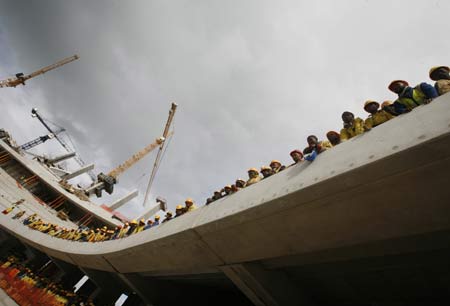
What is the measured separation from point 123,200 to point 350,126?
131ft

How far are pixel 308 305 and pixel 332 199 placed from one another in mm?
4071

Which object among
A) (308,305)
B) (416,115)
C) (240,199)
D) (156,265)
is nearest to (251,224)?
(240,199)

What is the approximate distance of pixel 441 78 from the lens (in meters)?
2.74

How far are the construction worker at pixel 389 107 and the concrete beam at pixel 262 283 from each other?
357 centimetres

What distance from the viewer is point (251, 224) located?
361 centimetres

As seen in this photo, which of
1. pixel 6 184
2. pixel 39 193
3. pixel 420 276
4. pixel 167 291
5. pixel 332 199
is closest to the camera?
pixel 332 199

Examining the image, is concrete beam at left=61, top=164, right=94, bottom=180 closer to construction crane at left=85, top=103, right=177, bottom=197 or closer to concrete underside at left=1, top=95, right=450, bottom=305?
construction crane at left=85, top=103, right=177, bottom=197

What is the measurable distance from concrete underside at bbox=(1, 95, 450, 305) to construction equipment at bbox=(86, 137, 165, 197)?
38.0 m

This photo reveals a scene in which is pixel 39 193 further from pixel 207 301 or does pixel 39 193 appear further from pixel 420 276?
pixel 420 276

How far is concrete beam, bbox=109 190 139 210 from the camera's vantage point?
119 feet

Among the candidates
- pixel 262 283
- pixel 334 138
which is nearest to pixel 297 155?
pixel 334 138

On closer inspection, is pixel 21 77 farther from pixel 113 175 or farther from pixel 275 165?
pixel 275 165

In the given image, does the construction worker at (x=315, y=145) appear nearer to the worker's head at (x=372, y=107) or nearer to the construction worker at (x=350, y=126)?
the construction worker at (x=350, y=126)

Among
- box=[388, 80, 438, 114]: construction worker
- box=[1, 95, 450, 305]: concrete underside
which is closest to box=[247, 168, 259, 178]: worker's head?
box=[1, 95, 450, 305]: concrete underside
